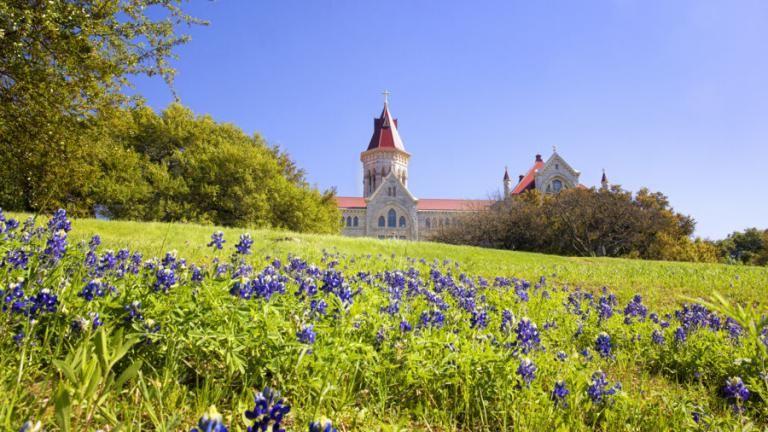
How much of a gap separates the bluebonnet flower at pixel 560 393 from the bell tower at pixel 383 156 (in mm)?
66359

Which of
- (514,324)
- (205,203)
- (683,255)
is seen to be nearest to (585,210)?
(683,255)

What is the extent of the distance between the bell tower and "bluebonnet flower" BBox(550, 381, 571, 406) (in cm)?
6636

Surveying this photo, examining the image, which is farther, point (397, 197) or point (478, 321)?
point (397, 197)

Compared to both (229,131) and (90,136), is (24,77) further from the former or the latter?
(229,131)

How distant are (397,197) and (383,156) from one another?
10711mm

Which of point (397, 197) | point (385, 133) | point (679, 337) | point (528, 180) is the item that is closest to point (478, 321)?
point (679, 337)

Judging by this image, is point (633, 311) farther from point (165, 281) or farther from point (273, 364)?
point (165, 281)

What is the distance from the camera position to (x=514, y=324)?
300 centimetres

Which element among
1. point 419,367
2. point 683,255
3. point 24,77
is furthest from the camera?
point 683,255

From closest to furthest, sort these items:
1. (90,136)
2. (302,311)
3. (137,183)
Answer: (302,311) → (90,136) → (137,183)

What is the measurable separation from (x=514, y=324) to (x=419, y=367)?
2.87ft

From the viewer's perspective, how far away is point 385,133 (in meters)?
75.1

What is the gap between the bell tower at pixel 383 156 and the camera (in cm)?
7200

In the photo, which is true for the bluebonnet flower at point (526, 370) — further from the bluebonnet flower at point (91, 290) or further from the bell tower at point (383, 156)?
the bell tower at point (383, 156)
